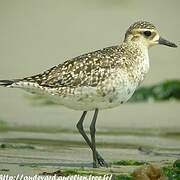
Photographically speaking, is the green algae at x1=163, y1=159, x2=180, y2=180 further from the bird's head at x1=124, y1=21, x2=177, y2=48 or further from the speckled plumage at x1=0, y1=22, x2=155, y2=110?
the bird's head at x1=124, y1=21, x2=177, y2=48

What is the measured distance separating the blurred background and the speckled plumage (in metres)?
1.22

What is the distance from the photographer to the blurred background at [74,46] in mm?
10039

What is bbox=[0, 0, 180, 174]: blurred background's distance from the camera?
1004 centimetres

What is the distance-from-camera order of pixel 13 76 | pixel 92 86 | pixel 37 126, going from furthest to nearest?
pixel 13 76 < pixel 37 126 < pixel 92 86

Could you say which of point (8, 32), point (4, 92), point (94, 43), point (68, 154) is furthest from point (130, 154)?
point (8, 32)

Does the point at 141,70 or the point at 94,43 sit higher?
the point at 141,70

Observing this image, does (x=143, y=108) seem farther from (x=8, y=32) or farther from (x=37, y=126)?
(x=8, y=32)

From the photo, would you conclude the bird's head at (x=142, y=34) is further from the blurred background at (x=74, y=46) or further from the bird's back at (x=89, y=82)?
the blurred background at (x=74, y=46)

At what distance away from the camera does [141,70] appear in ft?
27.2

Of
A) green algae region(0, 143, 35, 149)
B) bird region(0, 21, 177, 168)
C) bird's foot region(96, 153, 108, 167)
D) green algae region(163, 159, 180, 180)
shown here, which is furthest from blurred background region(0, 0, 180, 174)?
green algae region(163, 159, 180, 180)

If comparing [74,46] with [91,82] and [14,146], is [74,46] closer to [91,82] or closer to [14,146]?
[14,146]

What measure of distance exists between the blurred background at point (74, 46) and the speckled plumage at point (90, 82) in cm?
122

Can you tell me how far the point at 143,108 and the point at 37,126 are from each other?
153cm

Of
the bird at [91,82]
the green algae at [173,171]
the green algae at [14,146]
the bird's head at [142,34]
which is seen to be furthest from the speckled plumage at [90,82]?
the green algae at [173,171]
